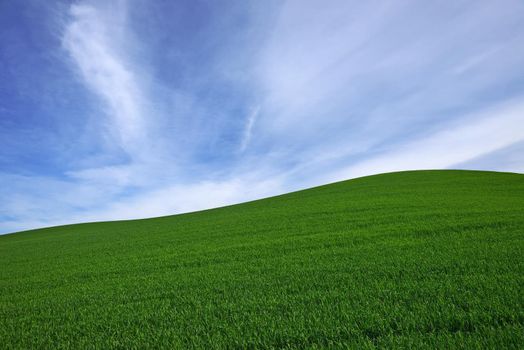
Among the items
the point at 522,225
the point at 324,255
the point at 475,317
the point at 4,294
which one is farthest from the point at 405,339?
the point at 4,294

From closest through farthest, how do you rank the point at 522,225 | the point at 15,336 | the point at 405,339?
the point at 405,339
the point at 15,336
the point at 522,225

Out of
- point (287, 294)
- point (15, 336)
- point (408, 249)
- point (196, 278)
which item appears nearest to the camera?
point (15, 336)

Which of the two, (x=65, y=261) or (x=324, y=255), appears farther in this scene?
(x=65, y=261)

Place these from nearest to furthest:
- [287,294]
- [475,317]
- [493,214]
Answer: [475,317], [287,294], [493,214]

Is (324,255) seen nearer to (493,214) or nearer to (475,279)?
(475,279)

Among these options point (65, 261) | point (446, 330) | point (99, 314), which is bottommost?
point (446, 330)

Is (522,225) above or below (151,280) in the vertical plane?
below

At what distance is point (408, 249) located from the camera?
6566mm

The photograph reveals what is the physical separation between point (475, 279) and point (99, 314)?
557 cm

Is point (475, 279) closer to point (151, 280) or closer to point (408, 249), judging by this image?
point (408, 249)

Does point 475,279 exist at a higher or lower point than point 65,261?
lower

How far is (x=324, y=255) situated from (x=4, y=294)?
7285 mm

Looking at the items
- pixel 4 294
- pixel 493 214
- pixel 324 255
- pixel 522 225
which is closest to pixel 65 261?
pixel 4 294

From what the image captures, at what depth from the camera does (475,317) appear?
10.5 feet
